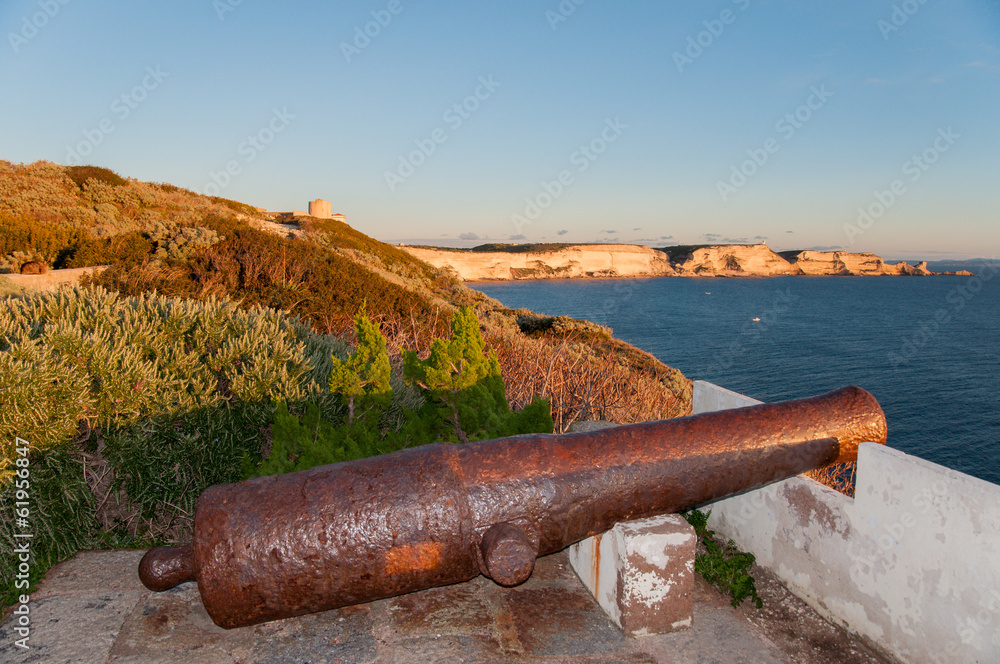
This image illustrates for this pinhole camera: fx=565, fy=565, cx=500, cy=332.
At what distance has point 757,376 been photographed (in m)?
31.0

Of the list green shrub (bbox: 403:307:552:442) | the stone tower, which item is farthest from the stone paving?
the stone tower

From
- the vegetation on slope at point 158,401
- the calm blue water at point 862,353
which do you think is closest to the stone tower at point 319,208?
the calm blue water at point 862,353

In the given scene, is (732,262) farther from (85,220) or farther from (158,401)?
(158,401)

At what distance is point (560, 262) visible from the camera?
113062 mm

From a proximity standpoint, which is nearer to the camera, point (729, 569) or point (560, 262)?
point (729, 569)

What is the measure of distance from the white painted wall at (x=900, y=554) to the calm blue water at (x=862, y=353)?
19.5 meters

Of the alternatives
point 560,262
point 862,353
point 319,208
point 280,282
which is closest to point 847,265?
point 560,262

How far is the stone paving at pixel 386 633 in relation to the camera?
8.44ft

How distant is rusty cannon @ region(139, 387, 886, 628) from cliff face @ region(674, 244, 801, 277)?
138m

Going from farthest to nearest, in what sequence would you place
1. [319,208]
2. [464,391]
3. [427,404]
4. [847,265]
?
[847,265] < [319,208] < [427,404] < [464,391]

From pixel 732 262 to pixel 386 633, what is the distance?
148 m

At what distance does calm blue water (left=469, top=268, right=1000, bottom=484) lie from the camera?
2253 cm

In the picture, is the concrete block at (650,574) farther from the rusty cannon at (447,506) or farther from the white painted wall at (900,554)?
the white painted wall at (900,554)

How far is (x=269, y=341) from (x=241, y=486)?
2.79m
